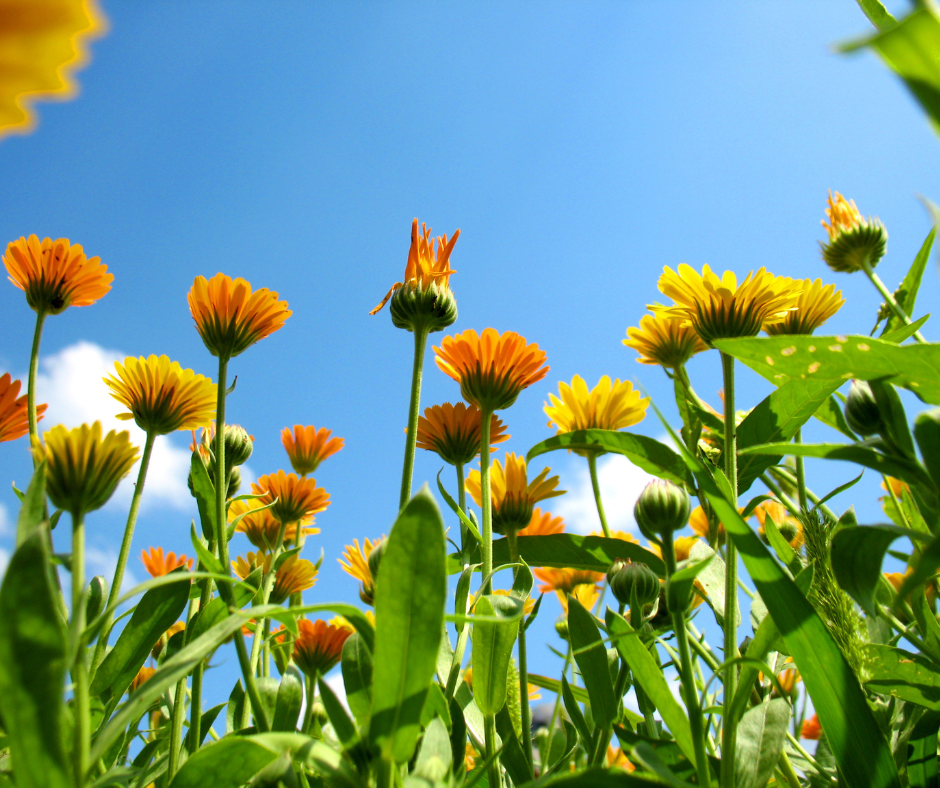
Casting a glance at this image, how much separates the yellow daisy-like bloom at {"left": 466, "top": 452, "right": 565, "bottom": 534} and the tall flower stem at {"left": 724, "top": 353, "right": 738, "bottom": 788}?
1.60 ft

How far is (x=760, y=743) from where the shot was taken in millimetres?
707

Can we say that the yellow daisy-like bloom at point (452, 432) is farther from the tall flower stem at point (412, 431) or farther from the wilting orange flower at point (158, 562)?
the wilting orange flower at point (158, 562)

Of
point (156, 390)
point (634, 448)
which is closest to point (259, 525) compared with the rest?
point (156, 390)

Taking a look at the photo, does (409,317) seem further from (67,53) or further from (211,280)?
(67,53)

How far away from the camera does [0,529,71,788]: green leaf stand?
1.53 ft

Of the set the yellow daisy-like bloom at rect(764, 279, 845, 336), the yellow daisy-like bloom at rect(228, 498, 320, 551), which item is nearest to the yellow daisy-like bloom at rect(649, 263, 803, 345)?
the yellow daisy-like bloom at rect(764, 279, 845, 336)

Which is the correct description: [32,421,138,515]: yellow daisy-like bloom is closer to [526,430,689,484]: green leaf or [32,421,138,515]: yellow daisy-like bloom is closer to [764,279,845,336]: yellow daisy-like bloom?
[526,430,689,484]: green leaf

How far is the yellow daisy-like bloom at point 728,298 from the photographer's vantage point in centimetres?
108

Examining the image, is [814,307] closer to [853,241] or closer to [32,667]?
[853,241]

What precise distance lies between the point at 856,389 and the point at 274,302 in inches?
37.6

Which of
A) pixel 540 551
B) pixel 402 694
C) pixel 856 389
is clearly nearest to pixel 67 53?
pixel 402 694

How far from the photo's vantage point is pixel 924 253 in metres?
1.24

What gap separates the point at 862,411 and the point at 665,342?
0.64 metres

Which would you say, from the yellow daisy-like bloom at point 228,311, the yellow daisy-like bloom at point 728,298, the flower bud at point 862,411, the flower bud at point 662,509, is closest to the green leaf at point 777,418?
the flower bud at point 862,411
